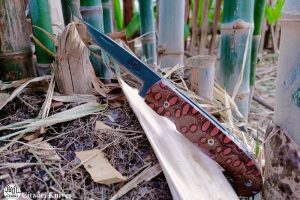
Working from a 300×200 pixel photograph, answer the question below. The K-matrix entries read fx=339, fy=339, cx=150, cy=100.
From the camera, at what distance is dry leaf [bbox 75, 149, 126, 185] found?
1.94 feet

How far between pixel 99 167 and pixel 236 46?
0.54m

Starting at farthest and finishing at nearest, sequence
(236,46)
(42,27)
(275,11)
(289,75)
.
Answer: (275,11) < (236,46) < (42,27) < (289,75)

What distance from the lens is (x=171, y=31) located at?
0.99 meters

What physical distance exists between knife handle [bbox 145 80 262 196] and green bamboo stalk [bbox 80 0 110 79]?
0.85 ft

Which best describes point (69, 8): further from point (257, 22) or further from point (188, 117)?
point (257, 22)

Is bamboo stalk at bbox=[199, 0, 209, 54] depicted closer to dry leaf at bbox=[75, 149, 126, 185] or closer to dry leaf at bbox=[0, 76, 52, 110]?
dry leaf at bbox=[0, 76, 52, 110]

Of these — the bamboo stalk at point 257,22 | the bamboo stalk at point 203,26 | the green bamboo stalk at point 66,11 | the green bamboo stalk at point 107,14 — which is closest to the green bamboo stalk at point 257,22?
the bamboo stalk at point 257,22

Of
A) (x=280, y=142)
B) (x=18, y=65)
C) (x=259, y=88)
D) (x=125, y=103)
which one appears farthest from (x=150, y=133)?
(x=259, y=88)

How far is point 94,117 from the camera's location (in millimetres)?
728

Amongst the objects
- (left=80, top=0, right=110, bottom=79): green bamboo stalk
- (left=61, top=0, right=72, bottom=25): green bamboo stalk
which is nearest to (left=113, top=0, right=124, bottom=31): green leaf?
(left=61, top=0, right=72, bottom=25): green bamboo stalk

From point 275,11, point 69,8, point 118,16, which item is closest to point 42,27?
point 69,8

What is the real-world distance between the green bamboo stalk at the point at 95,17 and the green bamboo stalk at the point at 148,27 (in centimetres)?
33

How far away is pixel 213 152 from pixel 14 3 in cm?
56

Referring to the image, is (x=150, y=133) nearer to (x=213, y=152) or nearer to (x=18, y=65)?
(x=213, y=152)
